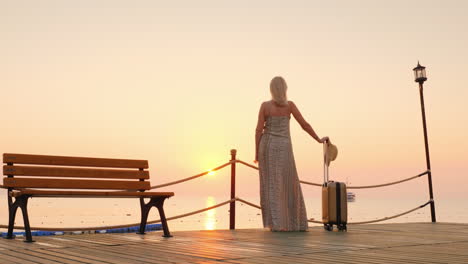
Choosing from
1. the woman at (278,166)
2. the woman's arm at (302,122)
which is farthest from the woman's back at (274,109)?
the woman's arm at (302,122)

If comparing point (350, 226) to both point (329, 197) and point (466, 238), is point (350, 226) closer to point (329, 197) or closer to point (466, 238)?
point (329, 197)

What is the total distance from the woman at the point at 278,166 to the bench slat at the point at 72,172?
1.85 meters

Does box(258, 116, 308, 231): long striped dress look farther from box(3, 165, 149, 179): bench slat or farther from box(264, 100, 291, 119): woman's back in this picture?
box(3, 165, 149, 179): bench slat

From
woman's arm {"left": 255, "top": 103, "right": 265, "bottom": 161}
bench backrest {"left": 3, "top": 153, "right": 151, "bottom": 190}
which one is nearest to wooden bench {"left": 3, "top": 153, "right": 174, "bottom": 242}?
bench backrest {"left": 3, "top": 153, "right": 151, "bottom": 190}

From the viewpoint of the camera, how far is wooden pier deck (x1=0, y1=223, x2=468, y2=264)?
4938 mm

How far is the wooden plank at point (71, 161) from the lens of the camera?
22.4 ft

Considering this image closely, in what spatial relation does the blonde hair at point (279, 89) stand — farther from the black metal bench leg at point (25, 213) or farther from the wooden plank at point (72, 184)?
the black metal bench leg at point (25, 213)

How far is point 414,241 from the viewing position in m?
7.07

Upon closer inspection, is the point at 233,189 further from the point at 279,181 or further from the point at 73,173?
the point at 73,173

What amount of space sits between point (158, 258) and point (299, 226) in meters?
4.10

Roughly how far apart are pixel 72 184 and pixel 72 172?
0.53 feet

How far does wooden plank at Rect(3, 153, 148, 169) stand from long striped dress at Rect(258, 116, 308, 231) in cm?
184

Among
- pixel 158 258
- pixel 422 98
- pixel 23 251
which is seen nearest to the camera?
pixel 158 258

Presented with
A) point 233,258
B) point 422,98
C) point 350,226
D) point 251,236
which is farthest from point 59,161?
point 422,98
